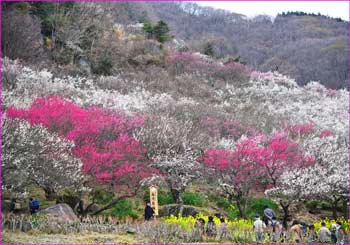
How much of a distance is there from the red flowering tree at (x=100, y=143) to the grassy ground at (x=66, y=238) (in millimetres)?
3303

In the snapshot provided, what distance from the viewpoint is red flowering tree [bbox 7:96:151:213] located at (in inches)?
559

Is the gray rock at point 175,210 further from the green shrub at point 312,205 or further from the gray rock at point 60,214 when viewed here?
the green shrub at point 312,205

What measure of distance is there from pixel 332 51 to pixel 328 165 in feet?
151

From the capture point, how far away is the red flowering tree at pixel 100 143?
1420cm

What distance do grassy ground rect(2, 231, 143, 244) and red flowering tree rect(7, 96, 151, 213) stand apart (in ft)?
10.8

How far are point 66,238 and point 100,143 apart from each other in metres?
5.89

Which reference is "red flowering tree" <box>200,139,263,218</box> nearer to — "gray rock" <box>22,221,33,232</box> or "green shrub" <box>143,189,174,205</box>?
"green shrub" <box>143,189,174,205</box>

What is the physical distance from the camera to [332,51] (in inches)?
2367

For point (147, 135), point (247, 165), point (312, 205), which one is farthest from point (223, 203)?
point (312, 205)

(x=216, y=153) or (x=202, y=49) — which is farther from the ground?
(x=202, y=49)

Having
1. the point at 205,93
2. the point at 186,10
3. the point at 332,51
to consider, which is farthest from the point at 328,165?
the point at 186,10

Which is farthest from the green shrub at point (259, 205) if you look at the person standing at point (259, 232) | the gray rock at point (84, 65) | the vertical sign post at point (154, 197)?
the gray rock at point (84, 65)

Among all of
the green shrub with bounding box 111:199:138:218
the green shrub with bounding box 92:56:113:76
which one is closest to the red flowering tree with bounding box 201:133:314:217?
the green shrub with bounding box 111:199:138:218

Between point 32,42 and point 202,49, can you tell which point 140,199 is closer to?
point 32,42
